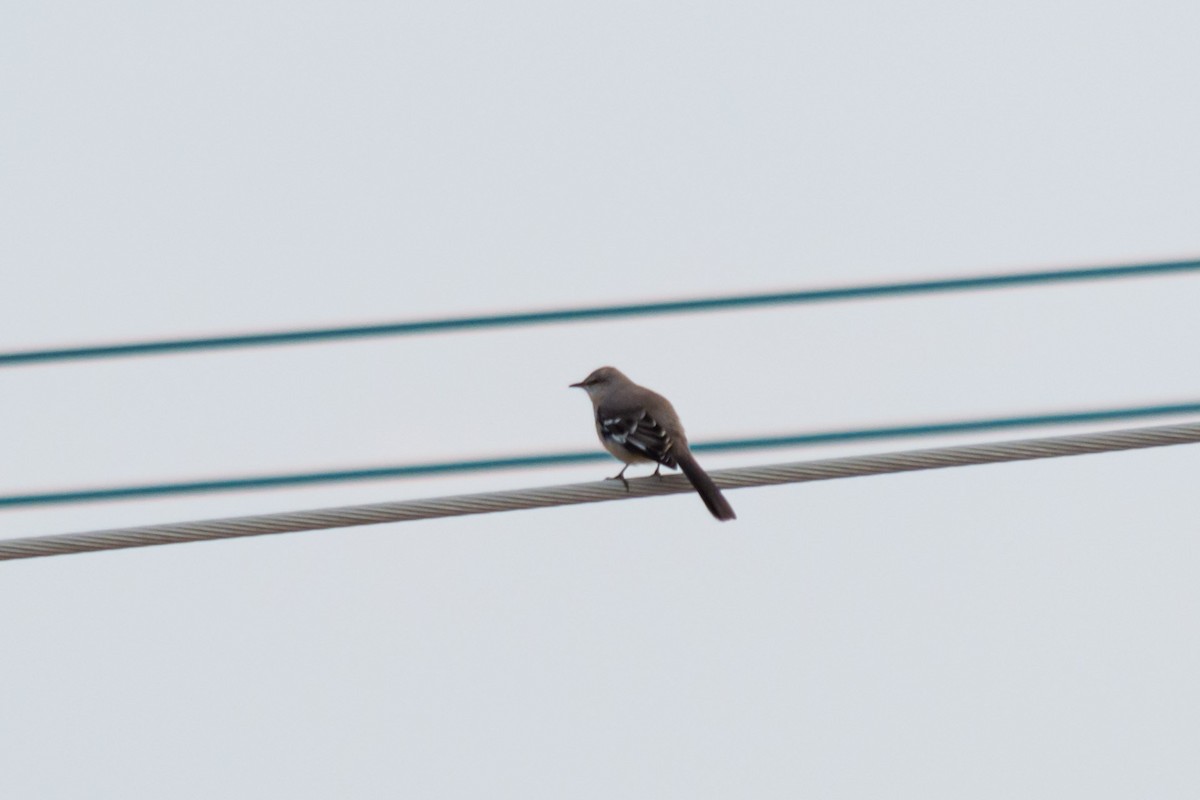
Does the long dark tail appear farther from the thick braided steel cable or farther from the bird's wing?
the thick braided steel cable

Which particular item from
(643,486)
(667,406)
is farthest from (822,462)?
(667,406)

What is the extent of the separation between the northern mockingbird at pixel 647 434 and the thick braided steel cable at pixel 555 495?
34.4 inches

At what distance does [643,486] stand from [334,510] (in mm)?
1805

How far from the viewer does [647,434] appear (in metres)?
9.45

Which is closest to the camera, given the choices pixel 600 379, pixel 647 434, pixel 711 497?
pixel 711 497

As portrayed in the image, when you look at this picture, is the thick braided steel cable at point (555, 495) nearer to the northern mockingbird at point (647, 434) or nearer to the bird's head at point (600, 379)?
the northern mockingbird at point (647, 434)

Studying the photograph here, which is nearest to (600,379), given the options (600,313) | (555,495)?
(600,313)

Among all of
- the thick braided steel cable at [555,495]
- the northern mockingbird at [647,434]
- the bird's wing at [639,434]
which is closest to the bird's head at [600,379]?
the northern mockingbird at [647,434]

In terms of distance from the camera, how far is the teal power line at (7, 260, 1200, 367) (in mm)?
9117

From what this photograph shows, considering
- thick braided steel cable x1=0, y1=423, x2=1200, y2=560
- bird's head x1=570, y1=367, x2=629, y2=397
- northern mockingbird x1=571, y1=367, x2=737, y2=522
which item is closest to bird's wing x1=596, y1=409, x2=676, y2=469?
northern mockingbird x1=571, y1=367, x2=737, y2=522

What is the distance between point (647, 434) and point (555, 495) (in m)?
1.98

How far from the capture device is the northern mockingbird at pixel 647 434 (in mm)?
8922

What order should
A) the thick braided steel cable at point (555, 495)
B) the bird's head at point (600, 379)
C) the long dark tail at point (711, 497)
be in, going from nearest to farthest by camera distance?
1. the thick braided steel cable at point (555, 495)
2. the long dark tail at point (711, 497)
3. the bird's head at point (600, 379)

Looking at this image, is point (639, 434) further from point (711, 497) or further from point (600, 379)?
point (600, 379)
